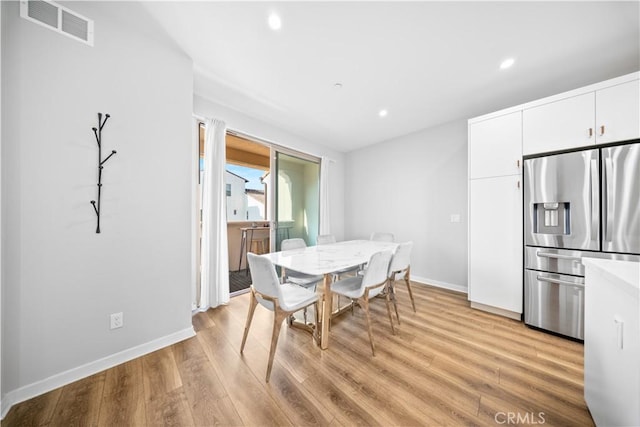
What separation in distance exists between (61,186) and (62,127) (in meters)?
0.41

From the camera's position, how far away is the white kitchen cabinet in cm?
85

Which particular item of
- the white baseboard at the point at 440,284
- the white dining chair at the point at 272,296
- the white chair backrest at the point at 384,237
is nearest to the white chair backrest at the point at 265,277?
the white dining chair at the point at 272,296

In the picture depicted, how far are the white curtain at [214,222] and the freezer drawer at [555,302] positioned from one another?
3.48 meters

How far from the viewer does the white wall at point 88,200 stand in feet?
4.32

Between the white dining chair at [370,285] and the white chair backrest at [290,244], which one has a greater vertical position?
the white chair backrest at [290,244]

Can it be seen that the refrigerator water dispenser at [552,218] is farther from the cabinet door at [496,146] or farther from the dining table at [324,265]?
the dining table at [324,265]

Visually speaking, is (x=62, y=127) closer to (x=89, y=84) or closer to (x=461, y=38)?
(x=89, y=84)

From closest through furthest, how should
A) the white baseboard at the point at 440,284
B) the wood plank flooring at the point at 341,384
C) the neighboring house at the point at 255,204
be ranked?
the wood plank flooring at the point at 341,384 → the white baseboard at the point at 440,284 → the neighboring house at the point at 255,204

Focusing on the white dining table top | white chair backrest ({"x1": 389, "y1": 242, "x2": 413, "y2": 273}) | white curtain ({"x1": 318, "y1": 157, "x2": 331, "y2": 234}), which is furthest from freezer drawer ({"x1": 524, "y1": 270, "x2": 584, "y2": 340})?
white curtain ({"x1": 318, "y1": 157, "x2": 331, "y2": 234})

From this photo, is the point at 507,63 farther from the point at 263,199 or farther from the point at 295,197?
the point at 263,199

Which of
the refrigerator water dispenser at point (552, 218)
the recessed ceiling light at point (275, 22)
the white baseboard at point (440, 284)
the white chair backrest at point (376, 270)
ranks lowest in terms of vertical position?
the white baseboard at point (440, 284)

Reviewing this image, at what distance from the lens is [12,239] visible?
4.25 feet

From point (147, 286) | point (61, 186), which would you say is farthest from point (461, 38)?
point (147, 286)

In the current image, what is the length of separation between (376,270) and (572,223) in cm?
194
